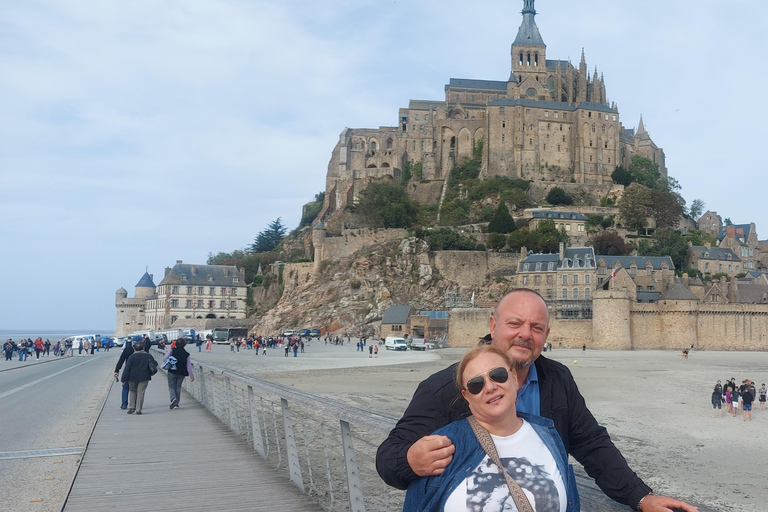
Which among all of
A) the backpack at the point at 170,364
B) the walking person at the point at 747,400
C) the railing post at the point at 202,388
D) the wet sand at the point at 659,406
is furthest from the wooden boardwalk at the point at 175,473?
the walking person at the point at 747,400

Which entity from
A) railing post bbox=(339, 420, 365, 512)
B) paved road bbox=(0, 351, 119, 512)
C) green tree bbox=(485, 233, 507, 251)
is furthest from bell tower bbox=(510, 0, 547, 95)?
railing post bbox=(339, 420, 365, 512)

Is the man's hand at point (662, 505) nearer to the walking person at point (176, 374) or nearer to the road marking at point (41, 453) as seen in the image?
the road marking at point (41, 453)

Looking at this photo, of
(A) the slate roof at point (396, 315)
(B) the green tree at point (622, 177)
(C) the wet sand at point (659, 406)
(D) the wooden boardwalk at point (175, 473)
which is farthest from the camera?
(B) the green tree at point (622, 177)

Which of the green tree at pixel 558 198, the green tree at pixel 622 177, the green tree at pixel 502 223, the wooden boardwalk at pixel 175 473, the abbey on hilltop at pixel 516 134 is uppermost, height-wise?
the abbey on hilltop at pixel 516 134

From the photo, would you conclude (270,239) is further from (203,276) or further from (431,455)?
(431,455)

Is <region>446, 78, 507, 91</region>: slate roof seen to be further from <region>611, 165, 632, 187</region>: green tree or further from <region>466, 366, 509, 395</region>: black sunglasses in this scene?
<region>466, 366, 509, 395</region>: black sunglasses

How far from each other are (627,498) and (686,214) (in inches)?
3104

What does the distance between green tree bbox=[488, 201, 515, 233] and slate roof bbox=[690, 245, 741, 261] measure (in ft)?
49.8

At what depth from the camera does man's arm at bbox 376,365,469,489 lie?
271cm

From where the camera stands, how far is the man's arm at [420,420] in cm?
271

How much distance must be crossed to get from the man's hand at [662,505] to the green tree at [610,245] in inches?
2329

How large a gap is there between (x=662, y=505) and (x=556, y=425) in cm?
49

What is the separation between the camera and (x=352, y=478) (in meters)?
4.69

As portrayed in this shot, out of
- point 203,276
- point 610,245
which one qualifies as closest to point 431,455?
point 610,245
